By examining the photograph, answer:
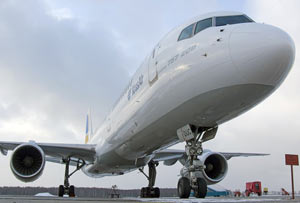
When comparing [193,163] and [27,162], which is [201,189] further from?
[27,162]

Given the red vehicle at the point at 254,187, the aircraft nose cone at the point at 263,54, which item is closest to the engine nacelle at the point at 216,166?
the aircraft nose cone at the point at 263,54

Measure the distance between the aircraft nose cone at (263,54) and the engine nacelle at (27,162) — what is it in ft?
27.6

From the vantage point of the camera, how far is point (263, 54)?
562cm

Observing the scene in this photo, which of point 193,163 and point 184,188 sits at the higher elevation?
point 193,163

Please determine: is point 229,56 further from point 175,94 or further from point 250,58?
point 175,94

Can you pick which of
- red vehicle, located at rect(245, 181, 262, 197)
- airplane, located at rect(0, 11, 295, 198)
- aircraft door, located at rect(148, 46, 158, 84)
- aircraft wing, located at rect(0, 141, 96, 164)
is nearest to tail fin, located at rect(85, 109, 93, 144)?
aircraft wing, located at rect(0, 141, 96, 164)

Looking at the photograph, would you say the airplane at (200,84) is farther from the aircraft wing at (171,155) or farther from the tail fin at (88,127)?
the tail fin at (88,127)

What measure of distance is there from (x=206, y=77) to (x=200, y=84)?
220 millimetres

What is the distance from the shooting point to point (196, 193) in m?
6.75

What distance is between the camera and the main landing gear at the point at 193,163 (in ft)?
22.2

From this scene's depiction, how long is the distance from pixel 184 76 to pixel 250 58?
162 cm

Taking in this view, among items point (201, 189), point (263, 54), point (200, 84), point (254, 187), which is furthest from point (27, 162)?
point (254, 187)

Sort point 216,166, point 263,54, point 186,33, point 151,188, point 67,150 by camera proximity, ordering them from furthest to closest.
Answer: point 67,150
point 151,188
point 216,166
point 186,33
point 263,54

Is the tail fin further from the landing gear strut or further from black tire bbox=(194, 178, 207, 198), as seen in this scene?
black tire bbox=(194, 178, 207, 198)
